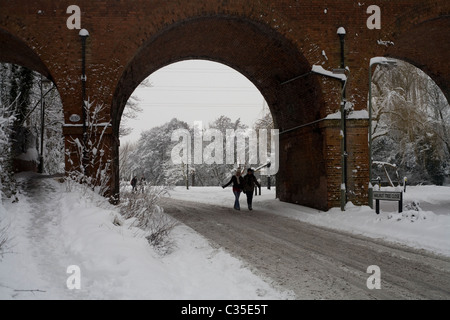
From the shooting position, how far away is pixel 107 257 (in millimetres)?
5199

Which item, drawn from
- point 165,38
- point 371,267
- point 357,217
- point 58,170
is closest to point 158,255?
point 371,267

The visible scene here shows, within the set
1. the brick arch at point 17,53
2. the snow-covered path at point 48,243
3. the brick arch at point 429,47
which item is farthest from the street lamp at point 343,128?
the brick arch at point 17,53

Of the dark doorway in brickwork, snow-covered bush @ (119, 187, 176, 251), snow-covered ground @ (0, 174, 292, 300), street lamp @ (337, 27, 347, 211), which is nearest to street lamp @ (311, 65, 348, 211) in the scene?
street lamp @ (337, 27, 347, 211)

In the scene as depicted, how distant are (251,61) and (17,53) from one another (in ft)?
29.6

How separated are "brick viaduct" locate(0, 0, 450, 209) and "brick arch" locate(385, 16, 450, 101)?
7cm

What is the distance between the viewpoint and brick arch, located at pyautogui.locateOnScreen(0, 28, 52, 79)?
12750 mm

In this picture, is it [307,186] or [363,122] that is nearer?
[363,122]

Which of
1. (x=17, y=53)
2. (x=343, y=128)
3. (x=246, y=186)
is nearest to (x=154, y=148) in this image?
(x=246, y=186)

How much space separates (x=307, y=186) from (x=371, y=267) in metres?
8.96

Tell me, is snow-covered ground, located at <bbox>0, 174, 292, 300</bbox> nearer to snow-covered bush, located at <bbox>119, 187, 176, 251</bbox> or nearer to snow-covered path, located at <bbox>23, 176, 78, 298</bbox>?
snow-covered path, located at <bbox>23, 176, 78, 298</bbox>

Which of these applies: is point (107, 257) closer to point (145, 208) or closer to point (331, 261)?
point (145, 208)

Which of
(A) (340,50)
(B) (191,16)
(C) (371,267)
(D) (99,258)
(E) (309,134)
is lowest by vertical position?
(C) (371,267)

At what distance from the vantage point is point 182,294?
4.64 metres
